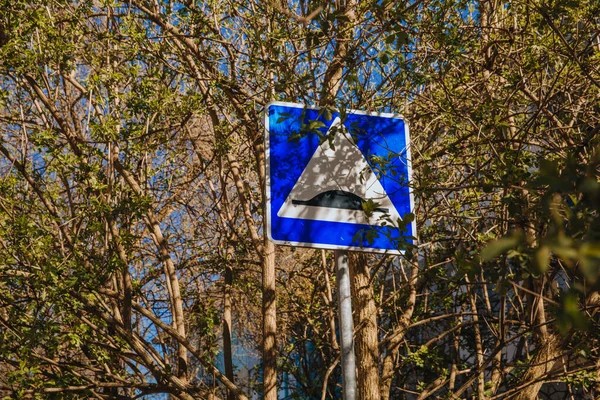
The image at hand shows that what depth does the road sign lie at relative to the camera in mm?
2910

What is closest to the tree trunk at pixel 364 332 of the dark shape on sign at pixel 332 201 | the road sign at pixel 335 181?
the road sign at pixel 335 181

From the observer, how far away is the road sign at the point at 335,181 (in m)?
2.91

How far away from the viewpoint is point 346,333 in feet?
8.71

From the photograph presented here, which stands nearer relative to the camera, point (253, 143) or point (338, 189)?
point (338, 189)

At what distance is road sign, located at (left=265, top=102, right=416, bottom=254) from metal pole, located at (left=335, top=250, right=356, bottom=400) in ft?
0.47

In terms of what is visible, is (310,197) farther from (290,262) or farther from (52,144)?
(290,262)

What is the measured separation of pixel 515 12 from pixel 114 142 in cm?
365

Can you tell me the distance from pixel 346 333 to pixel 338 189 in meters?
0.60

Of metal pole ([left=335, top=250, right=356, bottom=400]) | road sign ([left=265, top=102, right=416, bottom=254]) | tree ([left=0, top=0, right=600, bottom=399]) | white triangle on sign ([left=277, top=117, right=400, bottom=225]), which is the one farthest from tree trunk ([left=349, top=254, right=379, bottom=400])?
metal pole ([left=335, top=250, right=356, bottom=400])

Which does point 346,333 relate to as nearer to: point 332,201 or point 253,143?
point 332,201

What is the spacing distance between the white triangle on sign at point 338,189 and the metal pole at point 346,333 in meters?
0.24

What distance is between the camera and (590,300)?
208 inches

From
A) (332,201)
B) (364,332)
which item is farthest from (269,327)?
(332,201)

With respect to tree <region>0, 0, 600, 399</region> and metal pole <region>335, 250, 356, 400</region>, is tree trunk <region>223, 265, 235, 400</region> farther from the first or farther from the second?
metal pole <region>335, 250, 356, 400</region>
